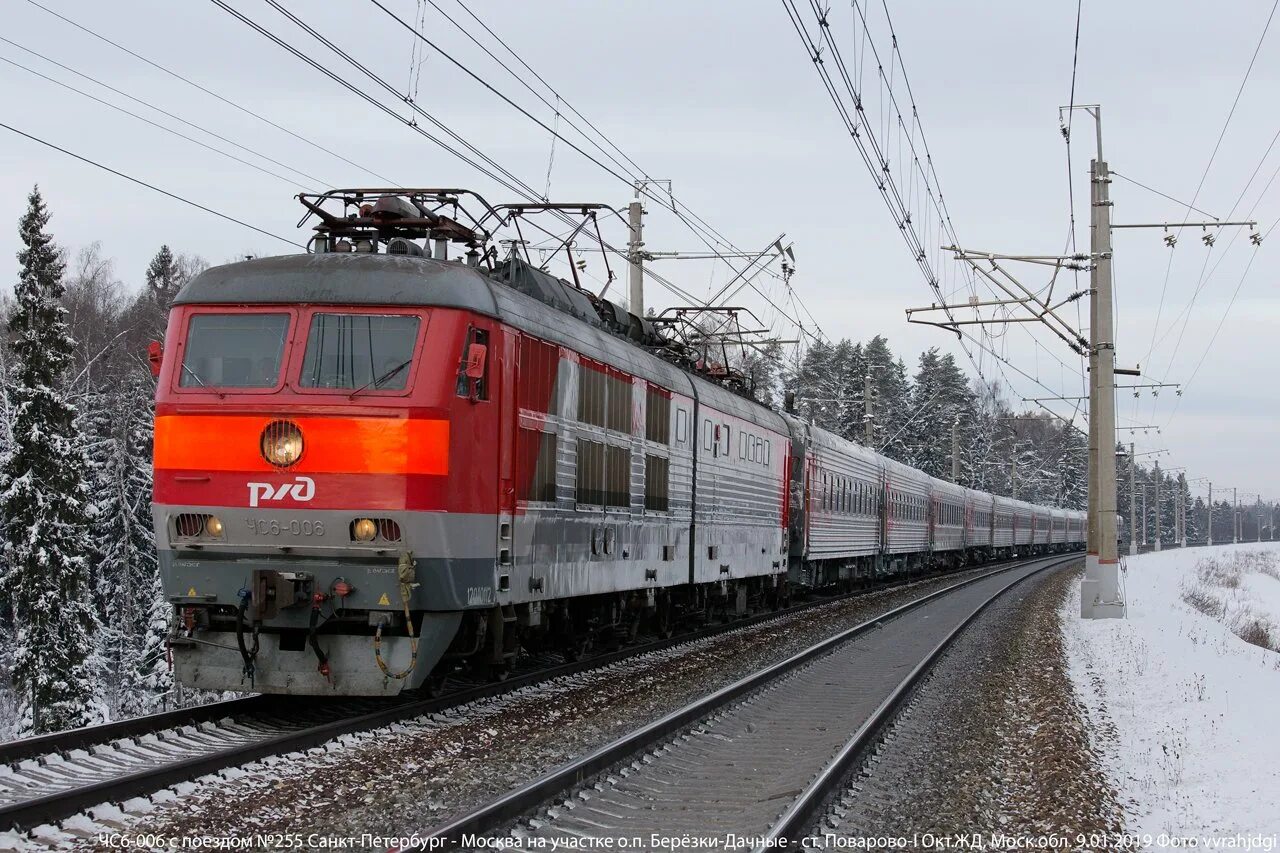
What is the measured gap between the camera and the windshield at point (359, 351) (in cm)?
1016

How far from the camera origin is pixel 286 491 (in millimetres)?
9969

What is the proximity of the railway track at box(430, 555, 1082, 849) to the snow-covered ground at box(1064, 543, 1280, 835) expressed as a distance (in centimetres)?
197

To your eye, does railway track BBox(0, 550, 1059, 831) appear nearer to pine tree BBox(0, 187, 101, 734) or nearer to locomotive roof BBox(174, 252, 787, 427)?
locomotive roof BBox(174, 252, 787, 427)

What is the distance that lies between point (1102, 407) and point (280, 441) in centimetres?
1731

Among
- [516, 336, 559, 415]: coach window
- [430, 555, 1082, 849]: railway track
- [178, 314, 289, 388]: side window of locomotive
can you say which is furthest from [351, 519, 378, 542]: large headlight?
[430, 555, 1082, 849]: railway track

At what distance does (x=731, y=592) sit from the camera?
21781 millimetres

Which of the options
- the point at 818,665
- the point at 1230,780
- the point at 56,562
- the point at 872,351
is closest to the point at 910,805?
the point at 1230,780

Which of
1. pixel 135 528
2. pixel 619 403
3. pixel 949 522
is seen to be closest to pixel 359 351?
pixel 619 403

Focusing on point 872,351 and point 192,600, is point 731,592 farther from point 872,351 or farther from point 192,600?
point 872,351

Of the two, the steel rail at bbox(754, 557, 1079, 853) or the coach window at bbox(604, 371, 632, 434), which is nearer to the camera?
the steel rail at bbox(754, 557, 1079, 853)

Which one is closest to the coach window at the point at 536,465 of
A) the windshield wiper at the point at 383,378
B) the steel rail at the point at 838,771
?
the windshield wiper at the point at 383,378

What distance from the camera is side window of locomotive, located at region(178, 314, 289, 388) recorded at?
405 inches

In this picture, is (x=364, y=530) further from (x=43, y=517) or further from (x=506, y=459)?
(x=43, y=517)

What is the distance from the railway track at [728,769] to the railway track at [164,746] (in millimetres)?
1974
